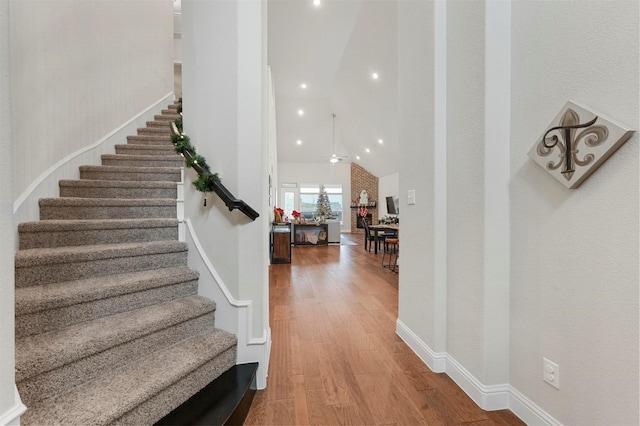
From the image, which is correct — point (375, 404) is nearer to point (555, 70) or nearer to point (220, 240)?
point (220, 240)

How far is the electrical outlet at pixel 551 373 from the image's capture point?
4.10ft

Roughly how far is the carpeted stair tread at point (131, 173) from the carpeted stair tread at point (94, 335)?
1668 mm

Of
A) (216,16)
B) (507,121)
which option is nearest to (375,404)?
(507,121)

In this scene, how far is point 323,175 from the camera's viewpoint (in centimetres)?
1366

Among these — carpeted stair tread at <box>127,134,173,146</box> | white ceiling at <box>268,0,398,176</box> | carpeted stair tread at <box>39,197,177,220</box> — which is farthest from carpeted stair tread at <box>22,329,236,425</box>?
white ceiling at <box>268,0,398,176</box>

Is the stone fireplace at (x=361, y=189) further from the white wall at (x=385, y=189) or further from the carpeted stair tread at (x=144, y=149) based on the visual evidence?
the carpeted stair tread at (x=144, y=149)

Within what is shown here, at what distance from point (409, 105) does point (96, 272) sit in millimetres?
2602

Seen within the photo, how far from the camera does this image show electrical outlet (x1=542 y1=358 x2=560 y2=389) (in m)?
1.25

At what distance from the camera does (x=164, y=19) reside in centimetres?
465

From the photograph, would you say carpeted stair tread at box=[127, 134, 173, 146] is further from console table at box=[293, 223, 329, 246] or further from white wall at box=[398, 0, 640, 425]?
console table at box=[293, 223, 329, 246]

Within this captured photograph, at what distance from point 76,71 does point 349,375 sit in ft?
13.4

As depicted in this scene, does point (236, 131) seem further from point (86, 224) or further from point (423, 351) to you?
point (423, 351)

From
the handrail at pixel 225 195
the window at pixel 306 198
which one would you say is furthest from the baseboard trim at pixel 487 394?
the window at pixel 306 198

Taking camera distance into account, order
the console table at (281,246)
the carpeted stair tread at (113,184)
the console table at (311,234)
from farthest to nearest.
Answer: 1. the console table at (311,234)
2. the console table at (281,246)
3. the carpeted stair tread at (113,184)
